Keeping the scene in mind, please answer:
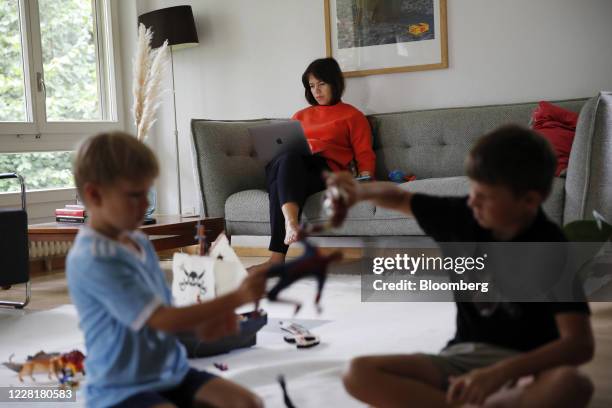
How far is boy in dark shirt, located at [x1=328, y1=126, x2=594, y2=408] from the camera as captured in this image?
1.09m

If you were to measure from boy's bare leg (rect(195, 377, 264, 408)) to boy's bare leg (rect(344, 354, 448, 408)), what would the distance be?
18cm

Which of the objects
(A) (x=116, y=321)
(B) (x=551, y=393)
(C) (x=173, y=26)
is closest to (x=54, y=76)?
(C) (x=173, y=26)

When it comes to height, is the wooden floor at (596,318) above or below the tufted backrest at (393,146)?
below

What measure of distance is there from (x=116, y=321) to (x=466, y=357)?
57 centimetres

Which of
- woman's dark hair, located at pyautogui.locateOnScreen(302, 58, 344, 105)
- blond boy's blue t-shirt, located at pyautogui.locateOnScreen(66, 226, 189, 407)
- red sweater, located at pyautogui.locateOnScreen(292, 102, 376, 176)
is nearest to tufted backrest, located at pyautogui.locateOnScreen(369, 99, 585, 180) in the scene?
red sweater, located at pyautogui.locateOnScreen(292, 102, 376, 176)

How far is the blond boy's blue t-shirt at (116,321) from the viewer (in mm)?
1103

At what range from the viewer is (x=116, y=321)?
1.15m

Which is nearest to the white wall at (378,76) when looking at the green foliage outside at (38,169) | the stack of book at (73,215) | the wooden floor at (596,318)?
the green foliage outside at (38,169)

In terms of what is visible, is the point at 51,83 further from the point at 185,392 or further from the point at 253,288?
the point at 253,288

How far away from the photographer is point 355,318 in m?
2.80

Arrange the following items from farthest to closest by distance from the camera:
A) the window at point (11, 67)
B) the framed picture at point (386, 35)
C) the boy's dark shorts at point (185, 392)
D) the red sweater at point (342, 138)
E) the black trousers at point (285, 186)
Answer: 1. the window at point (11, 67)
2. the framed picture at point (386, 35)
3. the red sweater at point (342, 138)
4. the black trousers at point (285, 186)
5. the boy's dark shorts at point (185, 392)

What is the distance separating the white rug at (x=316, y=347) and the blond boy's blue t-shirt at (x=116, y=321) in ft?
2.26

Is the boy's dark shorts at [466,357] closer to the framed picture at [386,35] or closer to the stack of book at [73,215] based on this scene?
the stack of book at [73,215]

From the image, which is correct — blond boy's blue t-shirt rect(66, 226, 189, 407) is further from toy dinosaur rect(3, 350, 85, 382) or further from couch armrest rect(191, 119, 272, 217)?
couch armrest rect(191, 119, 272, 217)
